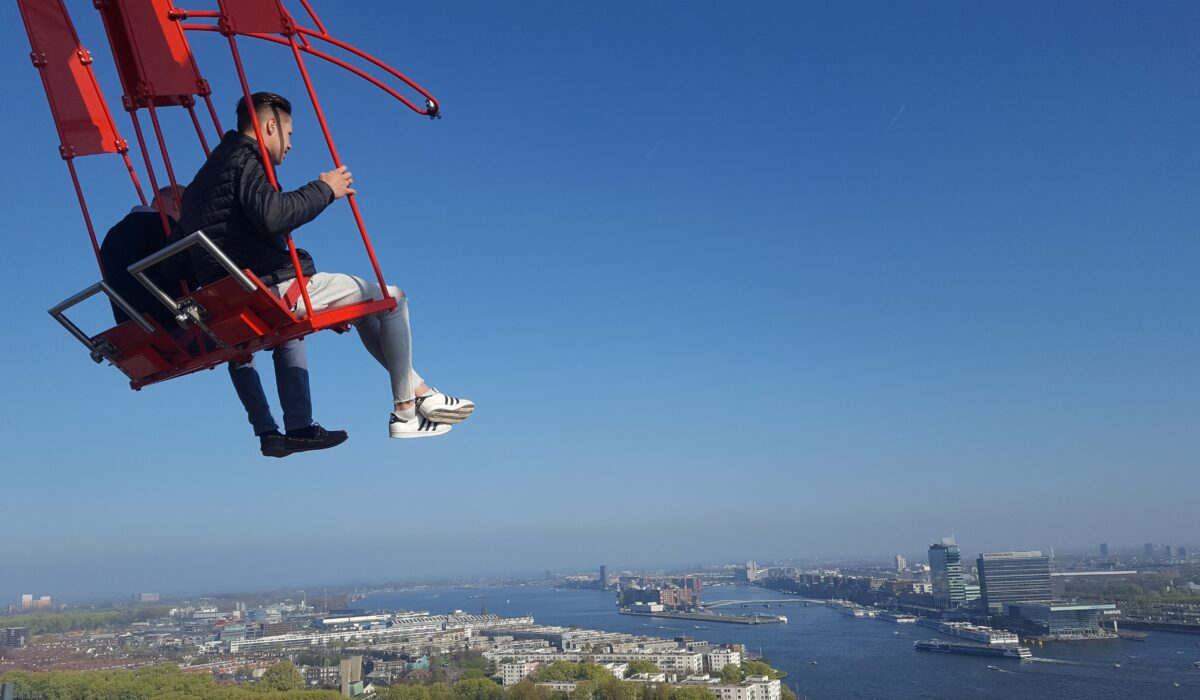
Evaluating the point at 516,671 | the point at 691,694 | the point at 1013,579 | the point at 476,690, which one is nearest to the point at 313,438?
the point at 691,694

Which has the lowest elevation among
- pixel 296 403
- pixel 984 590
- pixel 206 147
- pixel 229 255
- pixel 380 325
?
pixel 984 590

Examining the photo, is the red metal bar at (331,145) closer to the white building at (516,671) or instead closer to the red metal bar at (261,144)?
the red metal bar at (261,144)

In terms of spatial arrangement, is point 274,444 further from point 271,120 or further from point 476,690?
point 476,690

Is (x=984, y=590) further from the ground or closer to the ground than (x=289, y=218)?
closer to the ground

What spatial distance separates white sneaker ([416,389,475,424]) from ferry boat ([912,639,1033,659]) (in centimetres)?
2965

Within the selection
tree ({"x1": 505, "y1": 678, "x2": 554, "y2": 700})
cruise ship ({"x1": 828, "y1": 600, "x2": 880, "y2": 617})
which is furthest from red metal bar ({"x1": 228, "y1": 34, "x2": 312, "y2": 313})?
cruise ship ({"x1": 828, "y1": 600, "x2": 880, "y2": 617})

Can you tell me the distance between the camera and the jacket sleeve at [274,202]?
1.61 metres

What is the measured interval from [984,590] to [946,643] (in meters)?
12.4

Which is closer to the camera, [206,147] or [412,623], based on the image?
[206,147]

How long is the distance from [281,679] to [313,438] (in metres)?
20.4

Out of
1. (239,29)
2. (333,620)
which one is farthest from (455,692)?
(333,620)

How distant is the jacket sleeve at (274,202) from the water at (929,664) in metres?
21.0

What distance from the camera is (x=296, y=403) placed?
6.58 ft

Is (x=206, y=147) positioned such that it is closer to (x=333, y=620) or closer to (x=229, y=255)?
(x=229, y=255)
